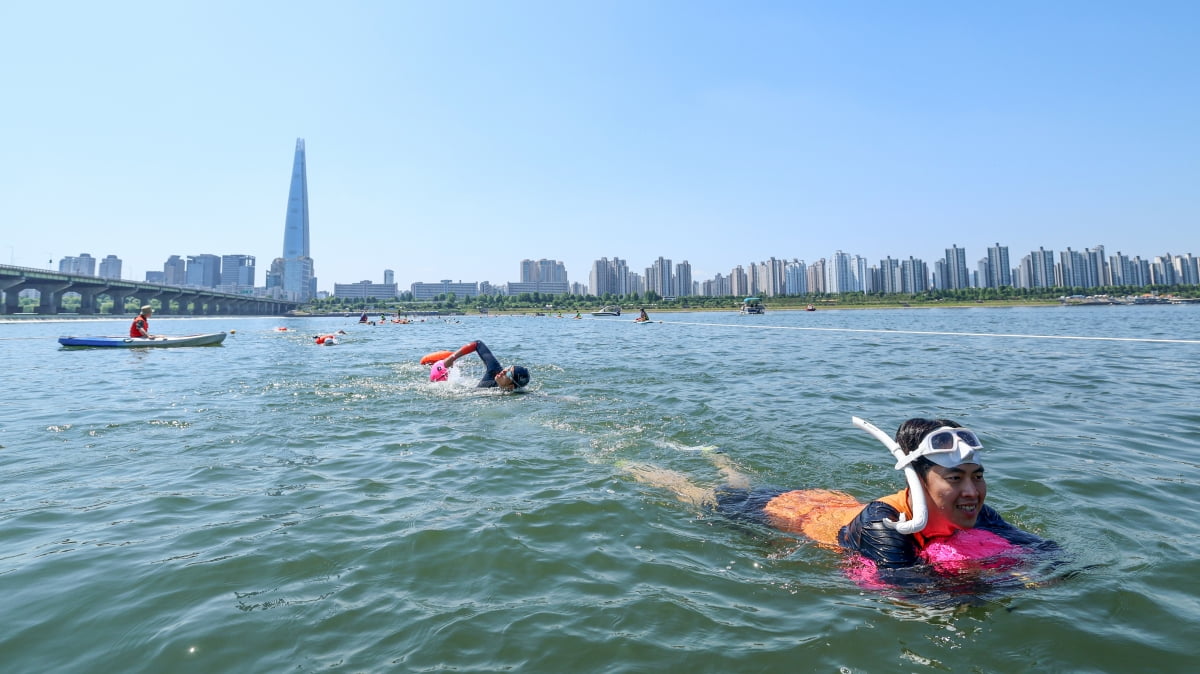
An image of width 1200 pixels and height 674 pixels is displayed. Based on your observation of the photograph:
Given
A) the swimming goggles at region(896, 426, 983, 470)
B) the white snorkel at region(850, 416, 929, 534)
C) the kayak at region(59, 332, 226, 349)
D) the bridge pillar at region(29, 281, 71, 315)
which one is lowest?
the white snorkel at region(850, 416, 929, 534)

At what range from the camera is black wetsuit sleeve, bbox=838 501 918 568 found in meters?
4.09

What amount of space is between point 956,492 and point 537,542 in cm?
327

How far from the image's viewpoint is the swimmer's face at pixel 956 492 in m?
3.81

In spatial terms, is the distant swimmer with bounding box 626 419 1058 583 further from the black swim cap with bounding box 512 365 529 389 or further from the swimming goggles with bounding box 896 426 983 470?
the black swim cap with bounding box 512 365 529 389

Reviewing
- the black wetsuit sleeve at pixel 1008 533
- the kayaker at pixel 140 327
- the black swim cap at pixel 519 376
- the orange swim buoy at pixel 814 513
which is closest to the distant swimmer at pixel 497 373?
the black swim cap at pixel 519 376

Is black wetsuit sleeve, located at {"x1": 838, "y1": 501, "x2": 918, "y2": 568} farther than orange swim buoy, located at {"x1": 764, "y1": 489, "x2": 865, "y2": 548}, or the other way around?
orange swim buoy, located at {"x1": 764, "y1": 489, "x2": 865, "y2": 548}

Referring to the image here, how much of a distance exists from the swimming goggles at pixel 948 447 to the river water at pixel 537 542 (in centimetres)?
101

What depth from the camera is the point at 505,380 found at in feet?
43.0

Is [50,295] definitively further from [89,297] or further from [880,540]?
[880,540]

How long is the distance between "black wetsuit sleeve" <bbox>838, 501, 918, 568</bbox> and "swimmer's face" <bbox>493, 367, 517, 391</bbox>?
9.45 meters

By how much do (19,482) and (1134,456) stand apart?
14.0 metres

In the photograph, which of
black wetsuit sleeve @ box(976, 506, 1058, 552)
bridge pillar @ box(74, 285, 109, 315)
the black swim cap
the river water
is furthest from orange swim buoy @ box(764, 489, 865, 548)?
bridge pillar @ box(74, 285, 109, 315)

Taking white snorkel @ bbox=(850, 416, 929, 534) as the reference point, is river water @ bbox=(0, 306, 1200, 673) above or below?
below

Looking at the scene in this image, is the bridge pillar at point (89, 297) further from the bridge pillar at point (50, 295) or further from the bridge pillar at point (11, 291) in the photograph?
the bridge pillar at point (11, 291)
